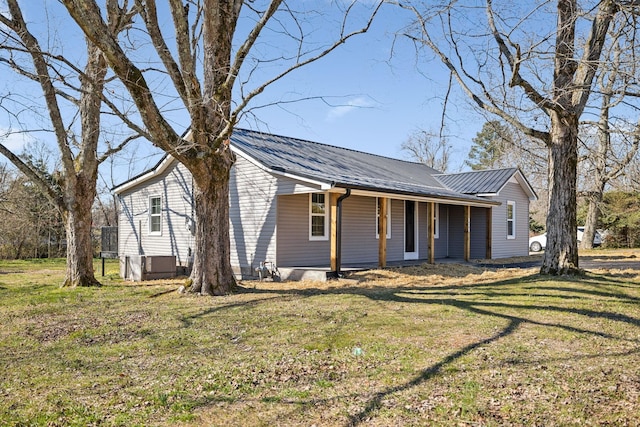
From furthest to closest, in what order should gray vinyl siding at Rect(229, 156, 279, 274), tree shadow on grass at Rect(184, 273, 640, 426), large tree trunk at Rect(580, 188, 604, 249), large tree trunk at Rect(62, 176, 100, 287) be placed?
large tree trunk at Rect(580, 188, 604, 249) → gray vinyl siding at Rect(229, 156, 279, 274) → large tree trunk at Rect(62, 176, 100, 287) → tree shadow on grass at Rect(184, 273, 640, 426)

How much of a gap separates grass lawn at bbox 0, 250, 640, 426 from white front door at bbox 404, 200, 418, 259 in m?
7.66

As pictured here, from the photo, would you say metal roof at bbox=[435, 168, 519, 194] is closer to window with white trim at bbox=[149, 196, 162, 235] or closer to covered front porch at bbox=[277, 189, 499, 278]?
covered front porch at bbox=[277, 189, 499, 278]

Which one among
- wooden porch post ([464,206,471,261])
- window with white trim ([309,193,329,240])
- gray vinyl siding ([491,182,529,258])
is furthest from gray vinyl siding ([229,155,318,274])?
gray vinyl siding ([491,182,529,258])

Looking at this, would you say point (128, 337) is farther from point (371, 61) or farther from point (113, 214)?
point (113, 214)

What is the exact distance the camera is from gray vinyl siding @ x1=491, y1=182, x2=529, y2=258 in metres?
19.5

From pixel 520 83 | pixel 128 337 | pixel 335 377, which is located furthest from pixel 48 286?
pixel 520 83

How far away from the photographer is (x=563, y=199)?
10500mm

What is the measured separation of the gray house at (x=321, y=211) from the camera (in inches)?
513

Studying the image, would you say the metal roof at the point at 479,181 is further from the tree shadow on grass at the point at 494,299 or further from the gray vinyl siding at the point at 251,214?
the gray vinyl siding at the point at 251,214

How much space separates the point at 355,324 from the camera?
6.75m

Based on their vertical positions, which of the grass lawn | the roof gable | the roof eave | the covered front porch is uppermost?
the roof gable

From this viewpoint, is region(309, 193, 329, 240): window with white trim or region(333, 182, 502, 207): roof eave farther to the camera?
region(309, 193, 329, 240): window with white trim

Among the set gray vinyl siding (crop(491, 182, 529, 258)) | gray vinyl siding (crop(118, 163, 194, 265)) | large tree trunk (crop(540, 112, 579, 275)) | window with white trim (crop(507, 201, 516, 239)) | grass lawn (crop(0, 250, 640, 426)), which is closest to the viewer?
grass lawn (crop(0, 250, 640, 426))

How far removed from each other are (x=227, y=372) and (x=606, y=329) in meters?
4.80
